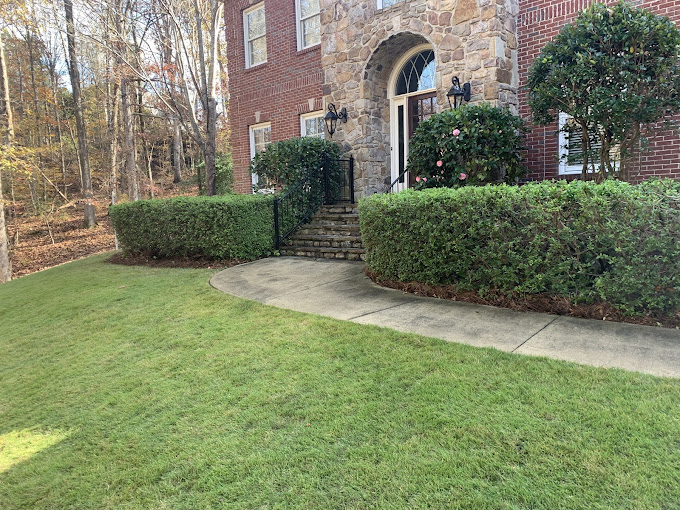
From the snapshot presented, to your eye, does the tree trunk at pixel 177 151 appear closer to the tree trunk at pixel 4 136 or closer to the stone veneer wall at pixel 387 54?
the tree trunk at pixel 4 136

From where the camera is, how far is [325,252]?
7496 mm

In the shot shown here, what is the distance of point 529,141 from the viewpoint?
7.23 m

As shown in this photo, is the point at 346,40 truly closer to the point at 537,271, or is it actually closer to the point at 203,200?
the point at 203,200

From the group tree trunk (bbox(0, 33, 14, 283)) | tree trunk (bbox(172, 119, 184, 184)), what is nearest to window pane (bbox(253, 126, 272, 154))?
tree trunk (bbox(0, 33, 14, 283))

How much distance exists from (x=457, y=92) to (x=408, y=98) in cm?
208

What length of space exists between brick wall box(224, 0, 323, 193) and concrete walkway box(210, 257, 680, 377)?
622cm

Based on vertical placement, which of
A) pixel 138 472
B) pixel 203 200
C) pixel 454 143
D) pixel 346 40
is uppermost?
pixel 346 40

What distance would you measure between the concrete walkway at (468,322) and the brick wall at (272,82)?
20.4 ft

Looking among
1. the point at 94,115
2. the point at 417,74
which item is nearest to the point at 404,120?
the point at 417,74

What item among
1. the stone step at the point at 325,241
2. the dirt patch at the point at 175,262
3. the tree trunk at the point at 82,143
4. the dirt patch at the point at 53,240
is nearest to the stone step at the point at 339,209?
the stone step at the point at 325,241

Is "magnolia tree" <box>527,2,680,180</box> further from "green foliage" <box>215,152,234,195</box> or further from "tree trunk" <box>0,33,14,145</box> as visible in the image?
"green foliage" <box>215,152,234,195</box>

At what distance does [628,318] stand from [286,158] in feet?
21.2

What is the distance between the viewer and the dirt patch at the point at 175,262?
7418 millimetres

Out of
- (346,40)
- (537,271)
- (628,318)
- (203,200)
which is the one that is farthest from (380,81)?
(628,318)
